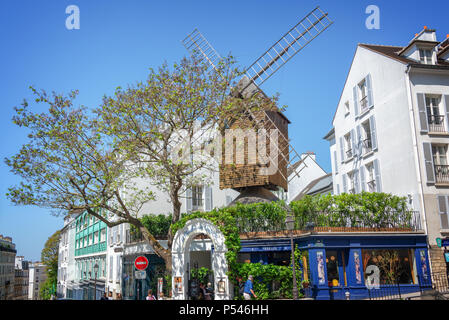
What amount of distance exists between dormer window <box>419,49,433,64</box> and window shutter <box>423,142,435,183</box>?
19.0 feet

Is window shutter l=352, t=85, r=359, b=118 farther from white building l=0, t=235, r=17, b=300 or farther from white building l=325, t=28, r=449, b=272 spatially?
white building l=0, t=235, r=17, b=300

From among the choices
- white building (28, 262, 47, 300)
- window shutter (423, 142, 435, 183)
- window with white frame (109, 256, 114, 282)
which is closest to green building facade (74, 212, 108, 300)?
window with white frame (109, 256, 114, 282)

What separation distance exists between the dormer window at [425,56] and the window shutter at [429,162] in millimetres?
5794

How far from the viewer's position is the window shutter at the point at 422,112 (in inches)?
862

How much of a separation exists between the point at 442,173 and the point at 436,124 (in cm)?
297

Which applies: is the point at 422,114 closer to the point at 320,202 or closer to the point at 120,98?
the point at 320,202

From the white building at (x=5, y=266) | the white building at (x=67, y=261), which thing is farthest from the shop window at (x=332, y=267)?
the white building at (x=5, y=266)

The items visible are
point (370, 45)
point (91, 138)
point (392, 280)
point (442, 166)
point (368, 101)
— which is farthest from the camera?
point (370, 45)

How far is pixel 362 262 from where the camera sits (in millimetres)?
20297

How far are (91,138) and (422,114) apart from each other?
1829cm

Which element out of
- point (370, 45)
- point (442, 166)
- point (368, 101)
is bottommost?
point (442, 166)

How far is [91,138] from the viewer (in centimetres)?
1912

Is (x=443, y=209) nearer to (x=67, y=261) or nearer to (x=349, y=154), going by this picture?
(x=349, y=154)
